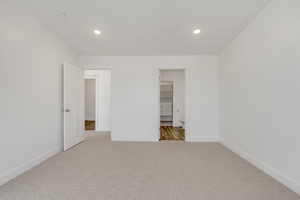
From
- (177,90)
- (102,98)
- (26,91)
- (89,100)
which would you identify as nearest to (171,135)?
(177,90)

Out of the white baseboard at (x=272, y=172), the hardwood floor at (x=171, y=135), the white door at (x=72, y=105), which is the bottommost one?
the hardwood floor at (x=171, y=135)

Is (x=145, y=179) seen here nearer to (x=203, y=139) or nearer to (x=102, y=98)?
(x=203, y=139)

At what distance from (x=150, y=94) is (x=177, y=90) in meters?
2.62

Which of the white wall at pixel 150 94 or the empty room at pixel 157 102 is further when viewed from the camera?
the white wall at pixel 150 94

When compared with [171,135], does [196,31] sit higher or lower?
higher

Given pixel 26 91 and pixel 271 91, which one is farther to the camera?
pixel 26 91

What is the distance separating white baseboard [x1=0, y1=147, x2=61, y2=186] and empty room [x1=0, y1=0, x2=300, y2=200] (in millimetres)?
18

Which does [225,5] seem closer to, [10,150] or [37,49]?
[37,49]

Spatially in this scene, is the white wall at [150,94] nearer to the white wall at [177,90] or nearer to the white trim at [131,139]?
the white trim at [131,139]

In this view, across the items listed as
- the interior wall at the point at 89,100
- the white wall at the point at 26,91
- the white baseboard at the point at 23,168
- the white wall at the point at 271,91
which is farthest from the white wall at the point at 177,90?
the white baseboard at the point at 23,168

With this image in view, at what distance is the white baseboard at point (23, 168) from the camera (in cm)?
193

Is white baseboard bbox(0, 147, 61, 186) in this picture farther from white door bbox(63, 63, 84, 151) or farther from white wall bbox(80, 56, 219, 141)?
white wall bbox(80, 56, 219, 141)

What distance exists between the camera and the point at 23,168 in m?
2.22

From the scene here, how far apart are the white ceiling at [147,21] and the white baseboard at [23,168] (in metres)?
2.32
